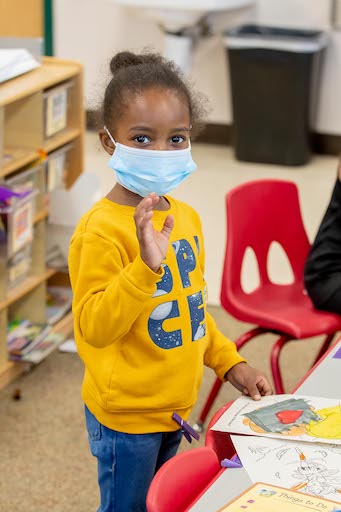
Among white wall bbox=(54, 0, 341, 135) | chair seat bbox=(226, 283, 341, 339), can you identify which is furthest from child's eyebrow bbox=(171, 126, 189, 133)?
white wall bbox=(54, 0, 341, 135)

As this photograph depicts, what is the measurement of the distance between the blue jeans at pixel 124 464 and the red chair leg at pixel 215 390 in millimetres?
998

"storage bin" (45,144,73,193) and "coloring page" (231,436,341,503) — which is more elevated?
"coloring page" (231,436,341,503)

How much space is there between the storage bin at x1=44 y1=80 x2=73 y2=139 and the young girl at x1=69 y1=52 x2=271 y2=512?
150 centimetres

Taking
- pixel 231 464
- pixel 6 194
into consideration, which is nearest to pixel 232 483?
pixel 231 464

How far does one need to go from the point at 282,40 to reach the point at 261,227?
300 cm

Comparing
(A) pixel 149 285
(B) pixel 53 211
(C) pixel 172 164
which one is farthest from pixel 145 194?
(B) pixel 53 211

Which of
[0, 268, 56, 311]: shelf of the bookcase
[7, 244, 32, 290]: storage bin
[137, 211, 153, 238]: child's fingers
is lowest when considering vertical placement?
[0, 268, 56, 311]: shelf of the bookcase

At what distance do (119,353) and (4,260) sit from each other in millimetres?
1417

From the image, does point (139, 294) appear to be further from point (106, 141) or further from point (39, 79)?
point (39, 79)

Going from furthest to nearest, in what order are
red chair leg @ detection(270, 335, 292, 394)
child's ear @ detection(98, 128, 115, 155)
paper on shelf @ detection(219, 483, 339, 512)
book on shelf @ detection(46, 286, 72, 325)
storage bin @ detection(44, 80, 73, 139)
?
book on shelf @ detection(46, 286, 72, 325) → storage bin @ detection(44, 80, 73, 139) → red chair leg @ detection(270, 335, 292, 394) → child's ear @ detection(98, 128, 115, 155) → paper on shelf @ detection(219, 483, 339, 512)

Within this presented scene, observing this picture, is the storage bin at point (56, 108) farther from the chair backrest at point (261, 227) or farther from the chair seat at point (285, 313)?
the chair seat at point (285, 313)

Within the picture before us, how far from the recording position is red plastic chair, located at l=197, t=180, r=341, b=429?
104 inches

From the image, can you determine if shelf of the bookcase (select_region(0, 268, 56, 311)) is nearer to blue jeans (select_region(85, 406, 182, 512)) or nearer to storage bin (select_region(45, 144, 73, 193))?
storage bin (select_region(45, 144, 73, 193))

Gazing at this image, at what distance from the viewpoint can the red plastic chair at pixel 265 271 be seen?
2.65 m
